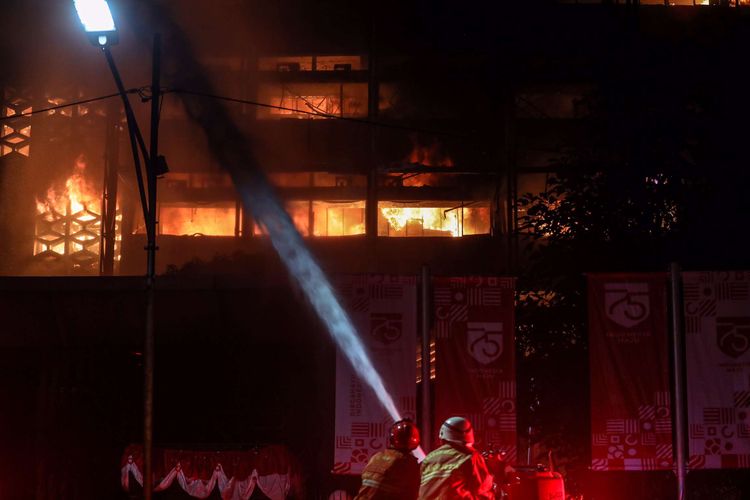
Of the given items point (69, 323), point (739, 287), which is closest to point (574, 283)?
point (739, 287)

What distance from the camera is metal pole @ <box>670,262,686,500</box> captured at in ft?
35.7

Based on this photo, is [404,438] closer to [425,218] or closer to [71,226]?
[425,218]

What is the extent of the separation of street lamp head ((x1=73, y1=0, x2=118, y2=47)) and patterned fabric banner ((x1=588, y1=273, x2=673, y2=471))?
817cm

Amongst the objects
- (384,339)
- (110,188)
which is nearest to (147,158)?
(384,339)

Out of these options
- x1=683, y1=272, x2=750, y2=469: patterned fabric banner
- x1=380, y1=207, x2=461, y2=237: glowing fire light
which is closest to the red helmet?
x1=683, y1=272, x2=750, y2=469: patterned fabric banner

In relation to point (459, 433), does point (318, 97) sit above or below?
above

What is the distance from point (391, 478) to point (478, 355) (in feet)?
15.7

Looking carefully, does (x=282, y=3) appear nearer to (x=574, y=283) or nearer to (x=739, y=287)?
(x=574, y=283)

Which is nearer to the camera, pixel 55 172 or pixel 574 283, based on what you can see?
pixel 574 283

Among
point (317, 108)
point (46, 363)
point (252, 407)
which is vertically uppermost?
point (317, 108)

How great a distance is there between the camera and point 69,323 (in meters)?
13.0

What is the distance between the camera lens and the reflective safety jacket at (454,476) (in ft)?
21.4

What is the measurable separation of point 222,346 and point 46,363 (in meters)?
3.17

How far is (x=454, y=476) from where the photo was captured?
6543 millimetres
